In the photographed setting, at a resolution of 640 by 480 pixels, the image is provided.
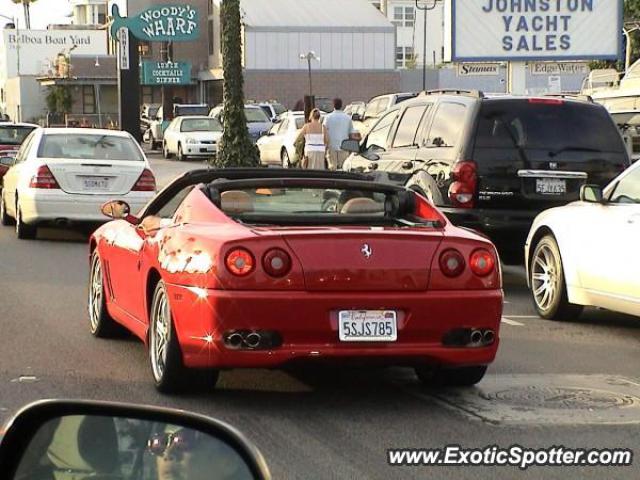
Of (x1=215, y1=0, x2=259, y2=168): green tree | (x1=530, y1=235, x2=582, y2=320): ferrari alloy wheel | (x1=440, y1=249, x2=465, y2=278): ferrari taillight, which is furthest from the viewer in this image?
(x1=215, y1=0, x2=259, y2=168): green tree

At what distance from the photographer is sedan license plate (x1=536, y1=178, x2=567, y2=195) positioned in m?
12.9

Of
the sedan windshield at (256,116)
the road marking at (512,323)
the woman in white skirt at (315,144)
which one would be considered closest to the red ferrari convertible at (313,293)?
the road marking at (512,323)

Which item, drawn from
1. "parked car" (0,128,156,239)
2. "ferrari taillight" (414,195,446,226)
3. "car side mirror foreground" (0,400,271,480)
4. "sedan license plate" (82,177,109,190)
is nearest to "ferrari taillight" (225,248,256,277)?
"ferrari taillight" (414,195,446,226)

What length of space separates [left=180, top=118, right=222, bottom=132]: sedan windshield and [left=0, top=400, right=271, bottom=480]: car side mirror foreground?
40910mm

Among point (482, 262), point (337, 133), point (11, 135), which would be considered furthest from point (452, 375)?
point (11, 135)

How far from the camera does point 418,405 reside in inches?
293

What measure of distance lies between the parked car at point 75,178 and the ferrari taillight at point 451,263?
1030cm

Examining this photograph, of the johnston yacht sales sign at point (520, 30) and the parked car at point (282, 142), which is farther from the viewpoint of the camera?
the johnston yacht sales sign at point (520, 30)

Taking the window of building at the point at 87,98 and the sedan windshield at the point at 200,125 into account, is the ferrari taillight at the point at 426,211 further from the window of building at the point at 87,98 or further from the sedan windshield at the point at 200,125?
the window of building at the point at 87,98

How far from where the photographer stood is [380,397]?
763 cm

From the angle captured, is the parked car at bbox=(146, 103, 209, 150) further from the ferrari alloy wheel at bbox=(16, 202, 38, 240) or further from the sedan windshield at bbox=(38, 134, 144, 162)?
the ferrari alloy wheel at bbox=(16, 202, 38, 240)

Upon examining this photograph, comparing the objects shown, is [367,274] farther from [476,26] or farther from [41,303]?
[476,26]

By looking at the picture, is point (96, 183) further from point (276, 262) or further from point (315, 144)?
point (276, 262)

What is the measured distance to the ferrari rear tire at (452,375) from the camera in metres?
7.78
